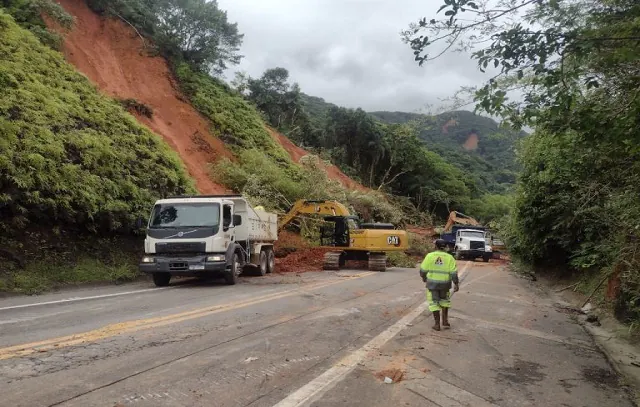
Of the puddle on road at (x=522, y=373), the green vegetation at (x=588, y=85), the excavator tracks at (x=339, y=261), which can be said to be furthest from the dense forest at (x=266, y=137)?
the excavator tracks at (x=339, y=261)

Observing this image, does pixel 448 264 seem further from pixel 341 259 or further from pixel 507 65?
pixel 341 259

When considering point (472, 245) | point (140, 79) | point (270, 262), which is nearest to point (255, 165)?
point (140, 79)

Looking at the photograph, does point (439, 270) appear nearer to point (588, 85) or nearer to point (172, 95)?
point (588, 85)

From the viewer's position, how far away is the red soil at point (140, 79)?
3122cm

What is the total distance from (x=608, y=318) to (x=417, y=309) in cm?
367

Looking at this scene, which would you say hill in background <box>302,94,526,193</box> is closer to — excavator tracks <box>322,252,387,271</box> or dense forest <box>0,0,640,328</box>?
dense forest <box>0,0,640,328</box>

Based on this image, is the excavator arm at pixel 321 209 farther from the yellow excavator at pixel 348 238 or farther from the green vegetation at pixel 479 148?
the green vegetation at pixel 479 148

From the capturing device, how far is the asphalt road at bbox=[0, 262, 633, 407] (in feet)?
16.1

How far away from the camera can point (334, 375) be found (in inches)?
220

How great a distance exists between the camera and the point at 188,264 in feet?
44.4

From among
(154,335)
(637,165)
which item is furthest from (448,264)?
(154,335)

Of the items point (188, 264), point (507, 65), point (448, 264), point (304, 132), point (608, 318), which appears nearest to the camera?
point (507, 65)

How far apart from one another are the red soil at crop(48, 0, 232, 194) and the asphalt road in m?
20.5

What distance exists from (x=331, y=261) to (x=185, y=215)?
813 centimetres
